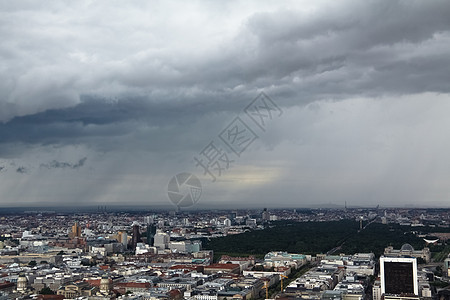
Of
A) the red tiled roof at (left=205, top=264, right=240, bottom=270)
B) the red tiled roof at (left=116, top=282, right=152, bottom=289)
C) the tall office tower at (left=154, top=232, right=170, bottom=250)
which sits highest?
the tall office tower at (left=154, top=232, right=170, bottom=250)

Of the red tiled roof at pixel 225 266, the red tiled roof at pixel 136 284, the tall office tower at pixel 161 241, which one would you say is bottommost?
the red tiled roof at pixel 136 284

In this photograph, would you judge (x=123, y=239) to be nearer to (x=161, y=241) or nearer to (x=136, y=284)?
(x=161, y=241)

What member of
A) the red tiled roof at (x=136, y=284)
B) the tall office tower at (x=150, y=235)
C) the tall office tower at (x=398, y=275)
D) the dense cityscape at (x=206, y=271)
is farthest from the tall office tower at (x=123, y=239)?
the tall office tower at (x=398, y=275)

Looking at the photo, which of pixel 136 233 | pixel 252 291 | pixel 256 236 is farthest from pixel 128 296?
pixel 256 236

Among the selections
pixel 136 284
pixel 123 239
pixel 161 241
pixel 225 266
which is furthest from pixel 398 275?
pixel 123 239

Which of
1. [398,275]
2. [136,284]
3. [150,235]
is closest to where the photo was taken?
[398,275]

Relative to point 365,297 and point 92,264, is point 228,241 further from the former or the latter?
point 365,297

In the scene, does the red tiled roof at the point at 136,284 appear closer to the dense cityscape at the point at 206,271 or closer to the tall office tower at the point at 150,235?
the dense cityscape at the point at 206,271

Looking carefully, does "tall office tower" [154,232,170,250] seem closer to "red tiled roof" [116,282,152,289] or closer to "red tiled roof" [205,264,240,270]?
"red tiled roof" [205,264,240,270]

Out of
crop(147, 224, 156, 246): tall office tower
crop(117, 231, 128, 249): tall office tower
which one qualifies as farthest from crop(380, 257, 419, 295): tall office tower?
crop(117, 231, 128, 249): tall office tower
